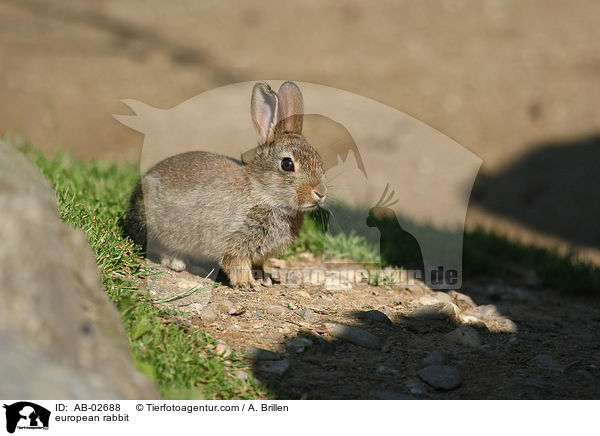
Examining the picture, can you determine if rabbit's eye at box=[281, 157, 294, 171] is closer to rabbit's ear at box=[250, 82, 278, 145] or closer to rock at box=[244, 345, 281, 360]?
rabbit's ear at box=[250, 82, 278, 145]

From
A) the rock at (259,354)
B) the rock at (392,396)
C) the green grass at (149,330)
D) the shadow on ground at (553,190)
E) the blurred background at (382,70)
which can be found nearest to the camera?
the green grass at (149,330)

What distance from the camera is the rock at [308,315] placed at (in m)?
4.26

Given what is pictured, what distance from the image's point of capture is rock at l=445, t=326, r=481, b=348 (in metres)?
4.14

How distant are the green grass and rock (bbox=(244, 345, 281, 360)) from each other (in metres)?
0.10

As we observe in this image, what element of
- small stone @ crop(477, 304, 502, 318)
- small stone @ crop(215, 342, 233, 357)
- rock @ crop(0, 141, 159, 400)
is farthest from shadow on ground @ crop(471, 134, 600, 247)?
rock @ crop(0, 141, 159, 400)

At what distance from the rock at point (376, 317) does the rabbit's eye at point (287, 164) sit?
3.57ft

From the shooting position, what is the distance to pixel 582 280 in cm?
626

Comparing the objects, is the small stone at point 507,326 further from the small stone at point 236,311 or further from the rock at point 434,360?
the small stone at point 236,311

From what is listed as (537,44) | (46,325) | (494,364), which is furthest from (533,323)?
(537,44)

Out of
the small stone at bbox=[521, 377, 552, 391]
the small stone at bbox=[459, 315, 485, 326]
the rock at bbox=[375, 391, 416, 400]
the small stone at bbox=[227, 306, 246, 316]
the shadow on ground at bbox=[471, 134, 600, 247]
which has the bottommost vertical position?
the rock at bbox=[375, 391, 416, 400]

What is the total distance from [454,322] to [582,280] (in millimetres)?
2337

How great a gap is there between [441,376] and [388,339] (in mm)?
573

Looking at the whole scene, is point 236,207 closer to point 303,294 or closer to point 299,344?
point 303,294

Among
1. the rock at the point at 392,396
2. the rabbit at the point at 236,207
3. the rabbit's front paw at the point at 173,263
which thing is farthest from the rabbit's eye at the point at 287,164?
the rock at the point at 392,396
